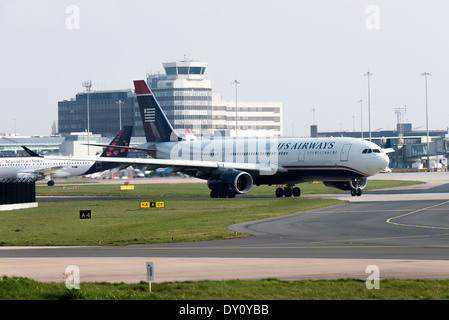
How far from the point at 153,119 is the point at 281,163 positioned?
53.2 feet

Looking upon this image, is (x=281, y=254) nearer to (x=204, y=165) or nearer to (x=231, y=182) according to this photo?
(x=231, y=182)

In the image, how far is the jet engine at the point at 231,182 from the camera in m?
64.2

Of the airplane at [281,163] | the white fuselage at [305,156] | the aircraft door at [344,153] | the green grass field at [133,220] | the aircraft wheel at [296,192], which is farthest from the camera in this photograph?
the aircraft wheel at [296,192]

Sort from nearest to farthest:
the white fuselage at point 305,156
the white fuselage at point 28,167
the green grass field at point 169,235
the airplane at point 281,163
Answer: the green grass field at point 169,235 < the white fuselage at point 305,156 < the airplane at point 281,163 < the white fuselage at point 28,167

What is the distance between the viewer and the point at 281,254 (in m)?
29.4

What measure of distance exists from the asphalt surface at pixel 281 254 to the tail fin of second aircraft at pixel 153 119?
3280cm

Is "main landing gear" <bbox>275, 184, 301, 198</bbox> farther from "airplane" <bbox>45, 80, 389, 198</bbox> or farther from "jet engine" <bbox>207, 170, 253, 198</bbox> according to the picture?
"jet engine" <bbox>207, 170, 253, 198</bbox>

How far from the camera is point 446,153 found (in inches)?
6772

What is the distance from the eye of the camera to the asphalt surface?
24469mm

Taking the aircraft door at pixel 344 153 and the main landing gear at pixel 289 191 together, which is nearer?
the aircraft door at pixel 344 153

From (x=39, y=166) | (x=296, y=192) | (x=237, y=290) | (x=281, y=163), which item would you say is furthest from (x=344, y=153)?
(x=39, y=166)

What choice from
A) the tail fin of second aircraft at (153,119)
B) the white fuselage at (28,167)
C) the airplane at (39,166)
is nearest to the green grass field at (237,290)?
the tail fin of second aircraft at (153,119)

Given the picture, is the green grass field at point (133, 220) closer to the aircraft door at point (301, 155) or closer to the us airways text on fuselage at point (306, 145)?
the aircraft door at point (301, 155)

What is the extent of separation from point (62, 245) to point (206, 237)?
23.1ft
